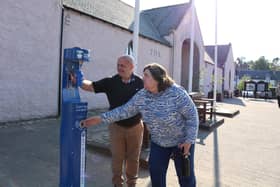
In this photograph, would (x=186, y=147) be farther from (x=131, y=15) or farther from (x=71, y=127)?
(x=131, y=15)

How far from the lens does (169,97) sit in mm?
2807

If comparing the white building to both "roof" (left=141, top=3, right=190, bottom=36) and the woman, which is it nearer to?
"roof" (left=141, top=3, right=190, bottom=36)

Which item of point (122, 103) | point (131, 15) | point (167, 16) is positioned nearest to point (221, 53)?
point (167, 16)

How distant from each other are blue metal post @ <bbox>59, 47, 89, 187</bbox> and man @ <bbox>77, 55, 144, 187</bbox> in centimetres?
64

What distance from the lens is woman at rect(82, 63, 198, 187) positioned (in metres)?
2.80

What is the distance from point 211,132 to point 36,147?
5.74 meters

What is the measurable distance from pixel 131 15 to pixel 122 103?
15.1 metres

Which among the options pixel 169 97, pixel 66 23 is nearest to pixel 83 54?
pixel 169 97

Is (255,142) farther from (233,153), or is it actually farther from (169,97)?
(169,97)

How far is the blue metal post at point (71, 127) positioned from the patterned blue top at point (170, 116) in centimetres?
33

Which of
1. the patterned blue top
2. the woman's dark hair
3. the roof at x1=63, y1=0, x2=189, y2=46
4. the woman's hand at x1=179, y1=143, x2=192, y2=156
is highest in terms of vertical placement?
the roof at x1=63, y1=0, x2=189, y2=46

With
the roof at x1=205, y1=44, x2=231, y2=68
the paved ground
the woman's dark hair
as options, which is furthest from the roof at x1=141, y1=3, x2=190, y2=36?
the woman's dark hair

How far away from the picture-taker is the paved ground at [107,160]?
4410 mm

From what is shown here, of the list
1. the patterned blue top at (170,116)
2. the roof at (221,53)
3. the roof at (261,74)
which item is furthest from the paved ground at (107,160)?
the roof at (261,74)
